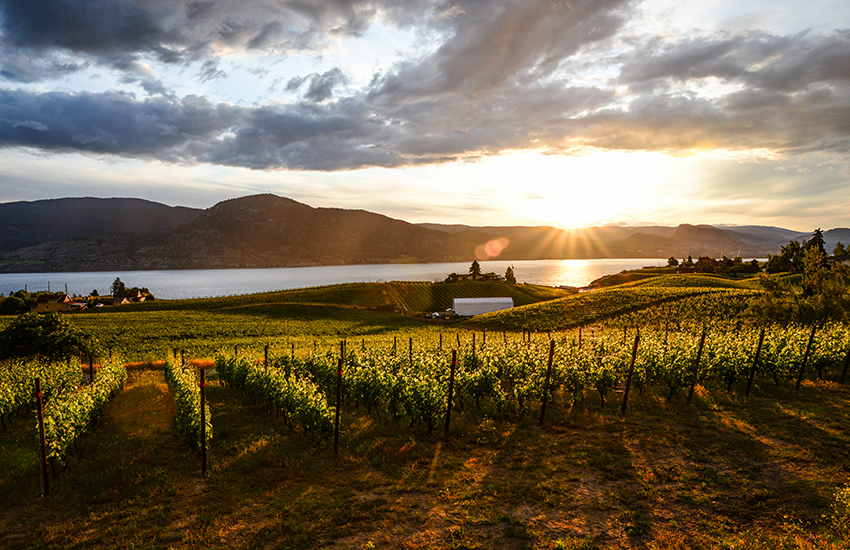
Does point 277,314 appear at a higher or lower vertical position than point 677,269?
lower

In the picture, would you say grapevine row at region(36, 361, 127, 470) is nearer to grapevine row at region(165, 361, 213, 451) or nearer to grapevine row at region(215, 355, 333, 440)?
grapevine row at region(165, 361, 213, 451)

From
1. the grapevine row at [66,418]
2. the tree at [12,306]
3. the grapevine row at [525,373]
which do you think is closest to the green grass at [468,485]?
the grapevine row at [66,418]

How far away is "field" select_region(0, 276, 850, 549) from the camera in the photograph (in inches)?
354

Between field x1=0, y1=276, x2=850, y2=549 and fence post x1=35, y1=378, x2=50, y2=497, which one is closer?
field x1=0, y1=276, x2=850, y2=549

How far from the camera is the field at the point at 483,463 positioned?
8984 mm

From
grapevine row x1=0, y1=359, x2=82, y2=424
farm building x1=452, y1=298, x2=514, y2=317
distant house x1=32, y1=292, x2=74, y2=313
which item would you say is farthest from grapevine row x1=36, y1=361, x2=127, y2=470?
distant house x1=32, y1=292, x2=74, y2=313

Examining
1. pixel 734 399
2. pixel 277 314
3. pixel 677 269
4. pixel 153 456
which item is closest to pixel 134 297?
pixel 277 314

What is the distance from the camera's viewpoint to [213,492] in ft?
36.1

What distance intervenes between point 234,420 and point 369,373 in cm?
610

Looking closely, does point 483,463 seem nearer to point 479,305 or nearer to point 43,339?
point 43,339

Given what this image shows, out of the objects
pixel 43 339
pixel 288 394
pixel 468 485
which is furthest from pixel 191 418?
pixel 43 339

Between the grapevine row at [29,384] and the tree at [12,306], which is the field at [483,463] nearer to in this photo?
the grapevine row at [29,384]

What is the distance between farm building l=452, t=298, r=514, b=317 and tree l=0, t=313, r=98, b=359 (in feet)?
212

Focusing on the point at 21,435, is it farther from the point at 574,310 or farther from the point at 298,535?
the point at 574,310
